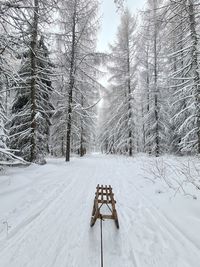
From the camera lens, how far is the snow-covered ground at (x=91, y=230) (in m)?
2.54

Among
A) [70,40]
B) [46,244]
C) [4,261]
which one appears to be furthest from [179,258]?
[70,40]

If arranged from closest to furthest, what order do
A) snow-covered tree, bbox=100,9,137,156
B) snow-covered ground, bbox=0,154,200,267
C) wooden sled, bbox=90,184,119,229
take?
1. snow-covered ground, bbox=0,154,200,267
2. wooden sled, bbox=90,184,119,229
3. snow-covered tree, bbox=100,9,137,156

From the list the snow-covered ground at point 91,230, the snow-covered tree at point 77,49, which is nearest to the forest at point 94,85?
the snow-covered tree at point 77,49

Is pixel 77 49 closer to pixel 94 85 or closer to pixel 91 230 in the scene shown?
pixel 94 85

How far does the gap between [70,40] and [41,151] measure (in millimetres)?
9263

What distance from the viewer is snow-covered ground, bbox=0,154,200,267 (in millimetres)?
2535

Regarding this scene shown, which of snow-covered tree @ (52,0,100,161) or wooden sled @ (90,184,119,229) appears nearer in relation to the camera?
wooden sled @ (90,184,119,229)

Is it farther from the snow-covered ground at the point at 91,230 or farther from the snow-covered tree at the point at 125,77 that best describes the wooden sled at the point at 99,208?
the snow-covered tree at the point at 125,77

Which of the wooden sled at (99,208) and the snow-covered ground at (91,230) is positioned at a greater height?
the wooden sled at (99,208)

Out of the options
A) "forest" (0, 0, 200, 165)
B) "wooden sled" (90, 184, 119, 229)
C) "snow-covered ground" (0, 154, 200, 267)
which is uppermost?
"forest" (0, 0, 200, 165)

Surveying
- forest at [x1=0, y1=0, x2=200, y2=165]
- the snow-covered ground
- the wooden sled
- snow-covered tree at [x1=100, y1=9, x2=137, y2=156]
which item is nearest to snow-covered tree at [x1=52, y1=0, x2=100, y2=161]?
forest at [x1=0, y1=0, x2=200, y2=165]

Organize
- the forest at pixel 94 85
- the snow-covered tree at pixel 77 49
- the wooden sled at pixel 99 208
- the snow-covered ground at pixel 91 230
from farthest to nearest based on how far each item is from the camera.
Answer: the snow-covered tree at pixel 77 49 → the forest at pixel 94 85 → the wooden sled at pixel 99 208 → the snow-covered ground at pixel 91 230

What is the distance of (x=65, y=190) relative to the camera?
5898 mm

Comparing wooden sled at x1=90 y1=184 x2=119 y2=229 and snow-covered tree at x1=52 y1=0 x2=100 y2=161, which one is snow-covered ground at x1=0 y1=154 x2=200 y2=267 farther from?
snow-covered tree at x1=52 y1=0 x2=100 y2=161
